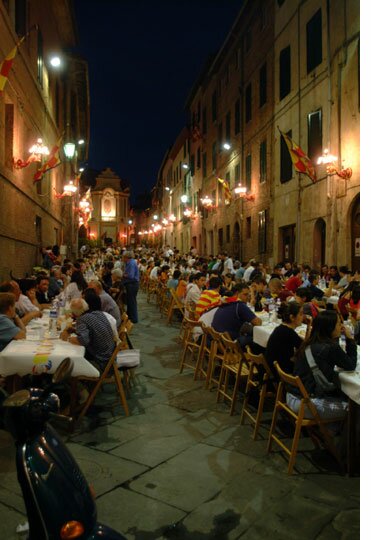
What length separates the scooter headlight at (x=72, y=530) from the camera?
1.97 m

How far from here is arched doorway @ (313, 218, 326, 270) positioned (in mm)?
15148

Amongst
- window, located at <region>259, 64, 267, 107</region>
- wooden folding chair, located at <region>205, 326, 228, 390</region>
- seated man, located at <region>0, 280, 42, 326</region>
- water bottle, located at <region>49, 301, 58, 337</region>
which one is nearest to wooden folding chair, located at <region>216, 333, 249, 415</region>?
wooden folding chair, located at <region>205, 326, 228, 390</region>

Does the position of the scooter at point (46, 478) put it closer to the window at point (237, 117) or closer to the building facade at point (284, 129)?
the building facade at point (284, 129)

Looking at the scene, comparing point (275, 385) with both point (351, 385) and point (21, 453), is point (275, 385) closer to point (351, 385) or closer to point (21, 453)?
point (351, 385)

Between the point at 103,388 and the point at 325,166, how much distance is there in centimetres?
1032

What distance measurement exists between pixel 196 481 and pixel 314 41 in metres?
15.2

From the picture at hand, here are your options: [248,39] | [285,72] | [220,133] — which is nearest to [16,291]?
[285,72]

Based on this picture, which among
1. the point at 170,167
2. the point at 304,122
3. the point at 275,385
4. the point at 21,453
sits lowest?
the point at 275,385

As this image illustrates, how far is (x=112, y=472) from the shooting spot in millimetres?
4082

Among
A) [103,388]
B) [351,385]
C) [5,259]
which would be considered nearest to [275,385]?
[351,385]

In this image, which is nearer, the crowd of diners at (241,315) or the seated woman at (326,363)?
the seated woman at (326,363)

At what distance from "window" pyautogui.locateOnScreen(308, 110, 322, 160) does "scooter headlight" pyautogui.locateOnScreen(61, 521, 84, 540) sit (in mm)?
14540

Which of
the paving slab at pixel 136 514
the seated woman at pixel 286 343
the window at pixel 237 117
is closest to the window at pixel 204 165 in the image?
the window at pixel 237 117

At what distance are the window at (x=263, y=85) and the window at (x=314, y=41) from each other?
15.7ft
